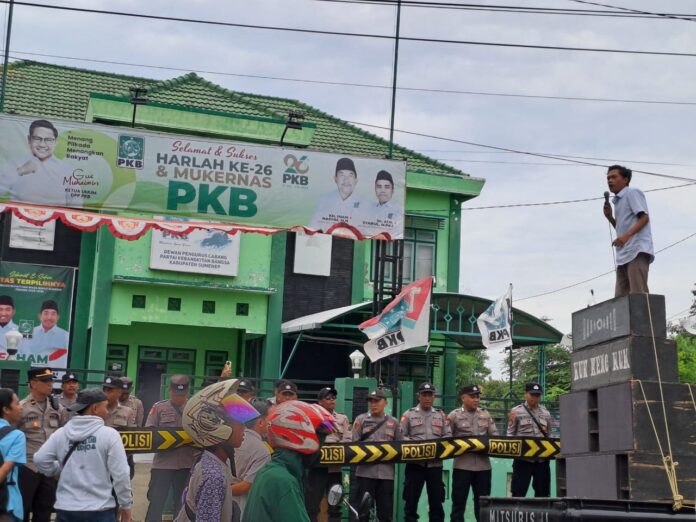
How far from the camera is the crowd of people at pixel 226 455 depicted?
20.7ft

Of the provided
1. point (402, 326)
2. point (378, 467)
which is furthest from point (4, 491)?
point (402, 326)

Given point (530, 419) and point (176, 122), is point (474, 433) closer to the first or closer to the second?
point (530, 419)

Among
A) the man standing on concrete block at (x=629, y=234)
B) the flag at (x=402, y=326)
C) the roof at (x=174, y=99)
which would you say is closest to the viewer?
the man standing on concrete block at (x=629, y=234)

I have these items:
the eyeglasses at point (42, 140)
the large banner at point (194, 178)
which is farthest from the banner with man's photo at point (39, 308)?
the eyeglasses at point (42, 140)

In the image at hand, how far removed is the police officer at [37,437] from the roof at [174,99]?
18398 millimetres

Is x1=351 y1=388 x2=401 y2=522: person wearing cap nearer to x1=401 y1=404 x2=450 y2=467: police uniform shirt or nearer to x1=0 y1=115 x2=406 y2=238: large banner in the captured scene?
x1=401 y1=404 x2=450 y2=467: police uniform shirt

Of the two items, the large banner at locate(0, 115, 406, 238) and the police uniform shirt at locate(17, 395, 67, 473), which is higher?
the large banner at locate(0, 115, 406, 238)

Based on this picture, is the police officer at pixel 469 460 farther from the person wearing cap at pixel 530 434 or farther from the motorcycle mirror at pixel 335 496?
the motorcycle mirror at pixel 335 496

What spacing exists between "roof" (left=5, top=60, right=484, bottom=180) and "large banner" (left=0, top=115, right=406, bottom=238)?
8.95 metres

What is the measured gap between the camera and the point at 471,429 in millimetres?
14945

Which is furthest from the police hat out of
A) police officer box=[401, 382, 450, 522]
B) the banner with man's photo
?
the banner with man's photo

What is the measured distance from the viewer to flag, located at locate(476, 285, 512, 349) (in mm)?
22594

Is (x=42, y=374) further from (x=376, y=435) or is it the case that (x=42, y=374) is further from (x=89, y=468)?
(x=376, y=435)

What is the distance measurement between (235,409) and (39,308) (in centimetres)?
2266
